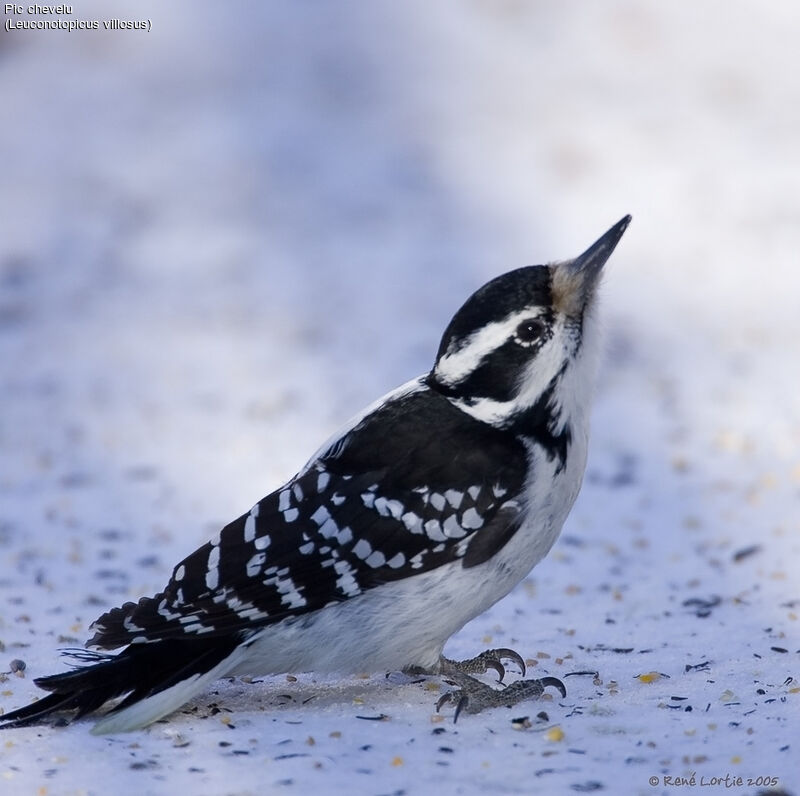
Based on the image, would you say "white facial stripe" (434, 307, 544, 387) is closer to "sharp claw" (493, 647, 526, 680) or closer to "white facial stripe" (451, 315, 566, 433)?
"white facial stripe" (451, 315, 566, 433)

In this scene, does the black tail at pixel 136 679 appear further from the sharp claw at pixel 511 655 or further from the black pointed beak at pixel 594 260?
the black pointed beak at pixel 594 260

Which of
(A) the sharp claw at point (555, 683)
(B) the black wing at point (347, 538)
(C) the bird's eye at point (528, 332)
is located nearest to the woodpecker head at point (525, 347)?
(C) the bird's eye at point (528, 332)

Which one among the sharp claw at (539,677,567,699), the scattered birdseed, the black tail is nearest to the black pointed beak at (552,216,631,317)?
the sharp claw at (539,677,567,699)

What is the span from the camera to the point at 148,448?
23.6 ft

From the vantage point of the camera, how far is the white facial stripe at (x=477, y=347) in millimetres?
4074

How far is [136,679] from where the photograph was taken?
13.0 ft

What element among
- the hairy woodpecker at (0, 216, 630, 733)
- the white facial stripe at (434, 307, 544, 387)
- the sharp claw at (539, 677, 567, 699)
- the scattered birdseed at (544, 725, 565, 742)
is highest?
the white facial stripe at (434, 307, 544, 387)

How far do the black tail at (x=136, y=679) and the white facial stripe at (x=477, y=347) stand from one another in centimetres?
103

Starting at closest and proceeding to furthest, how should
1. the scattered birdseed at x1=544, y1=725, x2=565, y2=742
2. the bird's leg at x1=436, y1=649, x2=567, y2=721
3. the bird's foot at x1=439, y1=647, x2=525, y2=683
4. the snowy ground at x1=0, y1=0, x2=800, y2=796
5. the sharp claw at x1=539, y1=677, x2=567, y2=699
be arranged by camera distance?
the scattered birdseed at x1=544, y1=725, x2=565, y2=742 → the snowy ground at x1=0, y1=0, x2=800, y2=796 → the bird's leg at x1=436, y1=649, x2=567, y2=721 → the sharp claw at x1=539, y1=677, x2=567, y2=699 → the bird's foot at x1=439, y1=647, x2=525, y2=683

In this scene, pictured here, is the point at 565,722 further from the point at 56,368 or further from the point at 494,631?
the point at 56,368

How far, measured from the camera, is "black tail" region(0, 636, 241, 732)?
388cm

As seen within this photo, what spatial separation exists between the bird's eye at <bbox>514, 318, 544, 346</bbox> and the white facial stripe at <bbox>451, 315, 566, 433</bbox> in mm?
38

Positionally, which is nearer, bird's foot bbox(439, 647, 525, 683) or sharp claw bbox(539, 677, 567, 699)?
sharp claw bbox(539, 677, 567, 699)

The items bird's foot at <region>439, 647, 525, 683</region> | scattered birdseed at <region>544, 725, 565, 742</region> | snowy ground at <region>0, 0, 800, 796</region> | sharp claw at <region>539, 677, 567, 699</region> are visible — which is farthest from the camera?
bird's foot at <region>439, 647, 525, 683</region>
